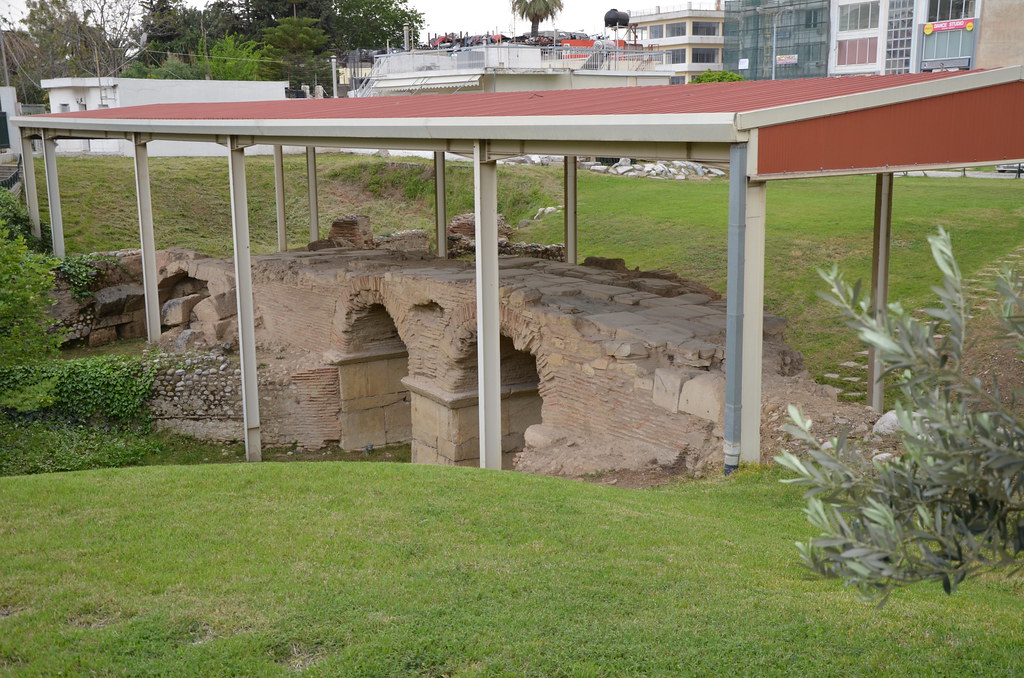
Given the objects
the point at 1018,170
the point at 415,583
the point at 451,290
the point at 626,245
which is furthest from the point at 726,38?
the point at 415,583

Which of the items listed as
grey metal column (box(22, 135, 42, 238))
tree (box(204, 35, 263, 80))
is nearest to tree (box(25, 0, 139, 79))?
tree (box(204, 35, 263, 80))

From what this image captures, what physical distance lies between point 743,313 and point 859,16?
57.4m

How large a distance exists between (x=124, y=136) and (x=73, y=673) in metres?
14.6

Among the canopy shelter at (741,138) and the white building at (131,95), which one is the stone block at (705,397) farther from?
the white building at (131,95)

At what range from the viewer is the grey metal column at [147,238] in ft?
57.1

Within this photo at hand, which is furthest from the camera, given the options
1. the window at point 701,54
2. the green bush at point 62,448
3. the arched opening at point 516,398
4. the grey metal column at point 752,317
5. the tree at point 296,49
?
the window at point 701,54

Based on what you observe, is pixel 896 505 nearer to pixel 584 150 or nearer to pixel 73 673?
pixel 73 673

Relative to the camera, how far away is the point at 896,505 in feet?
8.85

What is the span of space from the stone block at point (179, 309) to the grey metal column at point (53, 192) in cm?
343

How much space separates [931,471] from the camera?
8.34 ft

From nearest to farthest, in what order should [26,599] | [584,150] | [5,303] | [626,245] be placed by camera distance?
[26,599], [584,150], [5,303], [626,245]

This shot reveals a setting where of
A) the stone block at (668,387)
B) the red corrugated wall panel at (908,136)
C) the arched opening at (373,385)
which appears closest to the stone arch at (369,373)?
the arched opening at (373,385)

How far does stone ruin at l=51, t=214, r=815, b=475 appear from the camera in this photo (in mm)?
9812

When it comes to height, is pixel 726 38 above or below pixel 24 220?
above
